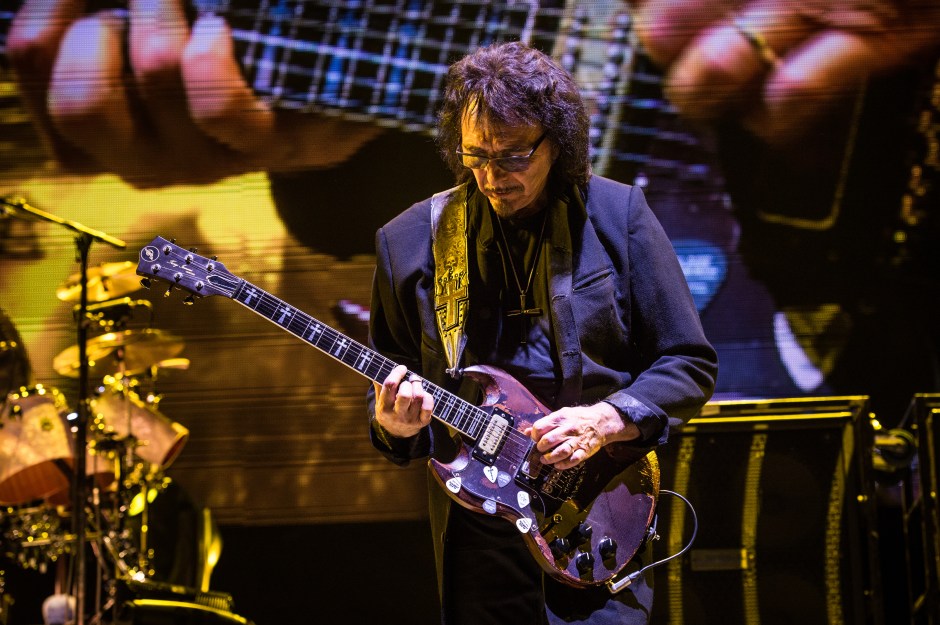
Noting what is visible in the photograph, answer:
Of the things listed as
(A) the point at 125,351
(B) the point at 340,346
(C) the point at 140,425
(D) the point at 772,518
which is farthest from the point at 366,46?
(D) the point at 772,518

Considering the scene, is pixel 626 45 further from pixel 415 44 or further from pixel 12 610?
pixel 12 610

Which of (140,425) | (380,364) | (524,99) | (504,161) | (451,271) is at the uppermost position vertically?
(524,99)

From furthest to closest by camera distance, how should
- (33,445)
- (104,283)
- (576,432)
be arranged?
(104,283) → (33,445) → (576,432)

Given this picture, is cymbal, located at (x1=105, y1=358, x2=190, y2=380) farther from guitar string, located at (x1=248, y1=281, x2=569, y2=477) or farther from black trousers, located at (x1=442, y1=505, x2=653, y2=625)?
black trousers, located at (x1=442, y1=505, x2=653, y2=625)

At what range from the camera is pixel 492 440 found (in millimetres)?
2541

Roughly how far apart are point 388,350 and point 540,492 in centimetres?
63

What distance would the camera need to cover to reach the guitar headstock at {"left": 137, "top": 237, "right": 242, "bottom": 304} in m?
2.69

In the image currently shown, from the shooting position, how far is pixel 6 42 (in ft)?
17.2

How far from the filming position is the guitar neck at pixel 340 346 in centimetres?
257

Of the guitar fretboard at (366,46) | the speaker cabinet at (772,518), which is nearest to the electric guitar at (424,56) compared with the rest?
the guitar fretboard at (366,46)

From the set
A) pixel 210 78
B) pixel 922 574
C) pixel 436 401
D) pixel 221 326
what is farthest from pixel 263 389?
pixel 922 574

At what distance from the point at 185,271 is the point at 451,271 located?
0.73 meters

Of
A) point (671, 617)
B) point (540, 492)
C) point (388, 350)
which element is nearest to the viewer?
point (540, 492)

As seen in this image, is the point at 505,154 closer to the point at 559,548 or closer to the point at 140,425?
the point at 559,548
